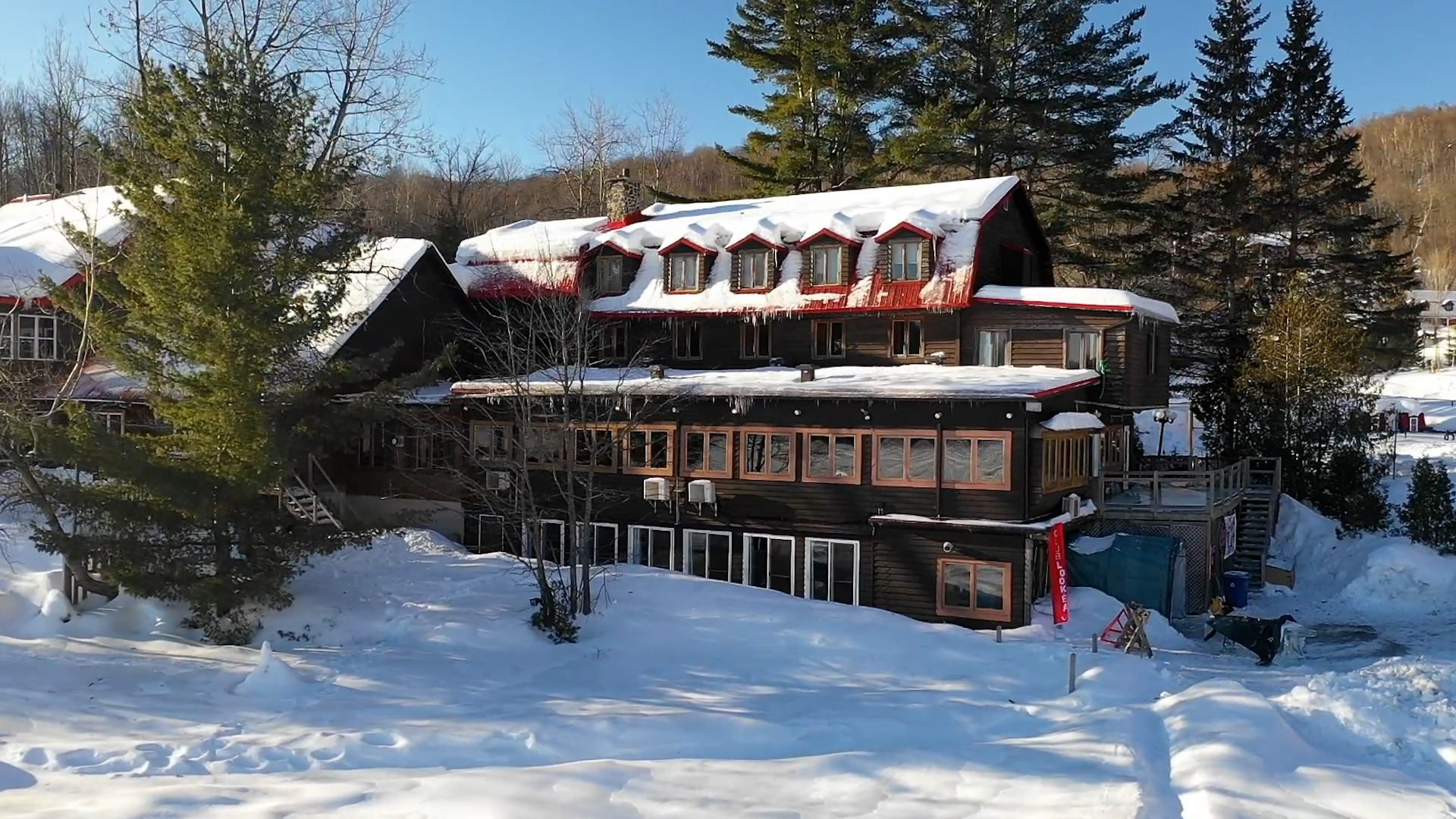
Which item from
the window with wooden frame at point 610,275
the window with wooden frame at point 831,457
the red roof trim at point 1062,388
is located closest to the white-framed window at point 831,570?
the window with wooden frame at point 831,457

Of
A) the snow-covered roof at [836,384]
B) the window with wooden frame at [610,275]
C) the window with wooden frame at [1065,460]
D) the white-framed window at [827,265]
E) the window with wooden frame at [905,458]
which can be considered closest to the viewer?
the snow-covered roof at [836,384]

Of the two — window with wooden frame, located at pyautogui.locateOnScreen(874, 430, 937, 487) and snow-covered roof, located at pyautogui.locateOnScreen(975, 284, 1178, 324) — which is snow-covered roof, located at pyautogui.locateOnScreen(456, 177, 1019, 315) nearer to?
snow-covered roof, located at pyautogui.locateOnScreen(975, 284, 1178, 324)

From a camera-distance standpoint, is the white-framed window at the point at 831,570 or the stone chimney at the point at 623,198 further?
the stone chimney at the point at 623,198

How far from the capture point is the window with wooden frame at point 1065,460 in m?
20.6

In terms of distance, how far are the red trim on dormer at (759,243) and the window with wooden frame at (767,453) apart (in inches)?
255

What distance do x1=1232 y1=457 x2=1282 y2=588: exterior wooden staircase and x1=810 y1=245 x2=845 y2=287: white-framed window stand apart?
41.0 ft

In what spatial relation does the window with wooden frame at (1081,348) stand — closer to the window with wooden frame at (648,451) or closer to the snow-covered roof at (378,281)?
the window with wooden frame at (648,451)

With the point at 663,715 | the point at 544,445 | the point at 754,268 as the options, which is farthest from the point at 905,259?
the point at 663,715

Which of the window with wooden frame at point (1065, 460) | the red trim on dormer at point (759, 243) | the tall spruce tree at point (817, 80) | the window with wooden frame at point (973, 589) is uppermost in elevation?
the tall spruce tree at point (817, 80)

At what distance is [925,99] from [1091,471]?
63.2ft

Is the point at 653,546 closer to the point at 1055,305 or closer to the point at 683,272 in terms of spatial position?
the point at 683,272

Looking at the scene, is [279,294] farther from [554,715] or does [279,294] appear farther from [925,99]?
[925,99]

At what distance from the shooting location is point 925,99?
3753cm

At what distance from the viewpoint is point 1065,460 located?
21812 millimetres
